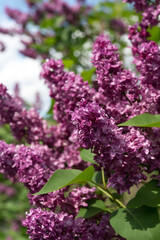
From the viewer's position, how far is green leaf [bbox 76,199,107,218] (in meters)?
1.32

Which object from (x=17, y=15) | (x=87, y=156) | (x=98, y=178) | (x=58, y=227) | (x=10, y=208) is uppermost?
(x=17, y=15)

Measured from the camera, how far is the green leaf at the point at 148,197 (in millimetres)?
1166

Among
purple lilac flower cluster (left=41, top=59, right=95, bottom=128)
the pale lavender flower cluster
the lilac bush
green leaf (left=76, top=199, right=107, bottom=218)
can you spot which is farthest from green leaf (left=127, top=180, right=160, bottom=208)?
the pale lavender flower cluster

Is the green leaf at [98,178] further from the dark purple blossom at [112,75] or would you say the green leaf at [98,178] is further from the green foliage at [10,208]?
the green foliage at [10,208]

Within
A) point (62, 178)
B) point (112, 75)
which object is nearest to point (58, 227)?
point (62, 178)

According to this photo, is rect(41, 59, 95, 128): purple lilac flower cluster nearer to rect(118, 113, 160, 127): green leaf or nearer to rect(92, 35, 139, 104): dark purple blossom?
rect(92, 35, 139, 104): dark purple blossom

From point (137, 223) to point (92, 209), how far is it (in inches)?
10.6

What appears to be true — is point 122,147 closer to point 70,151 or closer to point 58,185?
point 58,185

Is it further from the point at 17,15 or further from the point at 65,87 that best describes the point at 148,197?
the point at 17,15

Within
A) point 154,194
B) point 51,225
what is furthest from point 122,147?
point 51,225

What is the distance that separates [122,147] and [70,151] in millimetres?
689

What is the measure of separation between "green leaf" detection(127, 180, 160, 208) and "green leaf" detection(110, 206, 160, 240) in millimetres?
33

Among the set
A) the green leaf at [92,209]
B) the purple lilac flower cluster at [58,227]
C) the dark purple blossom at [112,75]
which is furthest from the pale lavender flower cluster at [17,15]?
the purple lilac flower cluster at [58,227]

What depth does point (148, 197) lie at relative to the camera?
1196 millimetres
